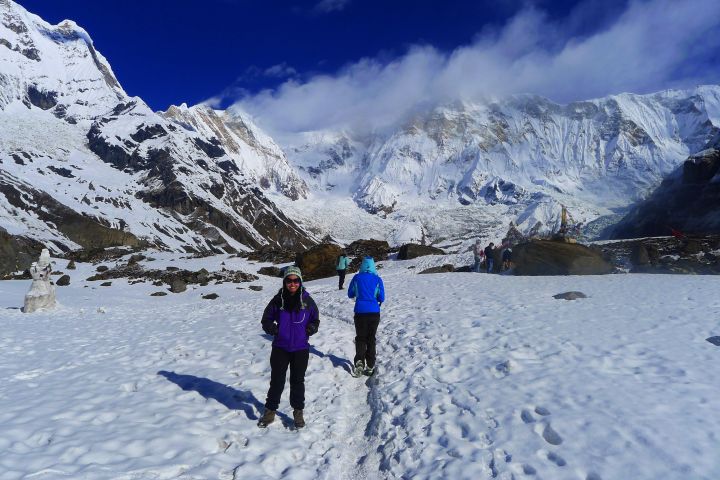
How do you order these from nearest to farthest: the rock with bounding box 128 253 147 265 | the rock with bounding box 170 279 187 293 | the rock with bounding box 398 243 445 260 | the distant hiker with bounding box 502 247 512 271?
the distant hiker with bounding box 502 247 512 271
the rock with bounding box 170 279 187 293
the rock with bounding box 398 243 445 260
the rock with bounding box 128 253 147 265

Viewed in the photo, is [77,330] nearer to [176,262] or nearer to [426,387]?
[426,387]

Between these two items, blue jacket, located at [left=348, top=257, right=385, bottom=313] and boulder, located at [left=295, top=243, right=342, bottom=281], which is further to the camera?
boulder, located at [left=295, top=243, right=342, bottom=281]

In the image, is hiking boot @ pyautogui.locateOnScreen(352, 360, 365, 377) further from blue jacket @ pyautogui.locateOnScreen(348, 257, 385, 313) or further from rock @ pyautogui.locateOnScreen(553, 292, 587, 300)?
rock @ pyautogui.locateOnScreen(553, 292, 587, 300)

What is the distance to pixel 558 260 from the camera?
29078 mm

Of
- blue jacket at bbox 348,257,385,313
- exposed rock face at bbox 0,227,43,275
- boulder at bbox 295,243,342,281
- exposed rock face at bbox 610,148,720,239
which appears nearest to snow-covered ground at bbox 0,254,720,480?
blue jacket at bbox 348,257,385,313

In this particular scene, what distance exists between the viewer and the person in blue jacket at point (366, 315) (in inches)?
446

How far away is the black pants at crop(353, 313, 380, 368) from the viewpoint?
1131cm

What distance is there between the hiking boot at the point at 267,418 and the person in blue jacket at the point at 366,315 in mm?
3416

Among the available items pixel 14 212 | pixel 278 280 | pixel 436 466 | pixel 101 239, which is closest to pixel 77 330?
pixel 436 466

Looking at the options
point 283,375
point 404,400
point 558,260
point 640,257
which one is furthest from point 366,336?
point 640,257

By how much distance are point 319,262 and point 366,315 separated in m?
33.1

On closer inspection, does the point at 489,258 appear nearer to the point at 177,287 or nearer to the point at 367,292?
the point at 367,292

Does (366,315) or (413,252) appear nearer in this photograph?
(366,315)

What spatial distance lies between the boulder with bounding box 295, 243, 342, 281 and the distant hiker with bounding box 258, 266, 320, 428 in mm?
33735
